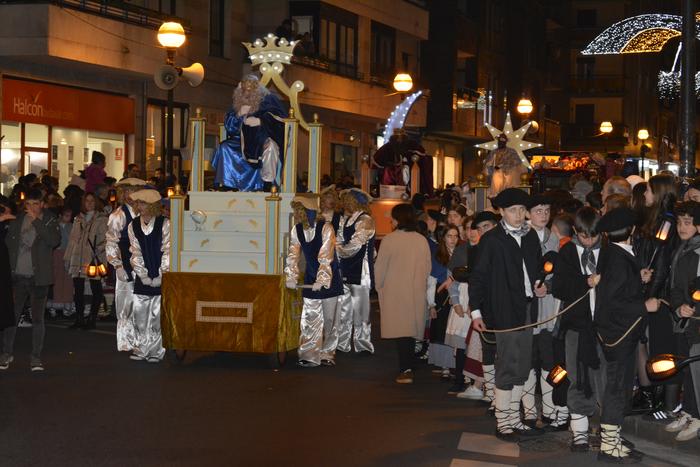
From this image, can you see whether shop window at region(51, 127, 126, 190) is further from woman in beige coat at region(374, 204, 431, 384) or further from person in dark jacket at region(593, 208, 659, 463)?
person in dark jacket at region(593, 208, 659, 463)

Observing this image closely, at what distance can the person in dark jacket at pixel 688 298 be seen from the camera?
30.9 ft

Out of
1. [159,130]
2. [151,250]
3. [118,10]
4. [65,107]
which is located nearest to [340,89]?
[159,130]

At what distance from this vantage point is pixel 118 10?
26.0 m

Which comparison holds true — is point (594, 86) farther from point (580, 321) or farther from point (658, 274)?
point (580, 321)

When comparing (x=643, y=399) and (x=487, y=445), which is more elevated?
(x=643, y=399)

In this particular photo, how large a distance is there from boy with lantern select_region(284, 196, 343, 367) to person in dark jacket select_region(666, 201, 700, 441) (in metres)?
5.00

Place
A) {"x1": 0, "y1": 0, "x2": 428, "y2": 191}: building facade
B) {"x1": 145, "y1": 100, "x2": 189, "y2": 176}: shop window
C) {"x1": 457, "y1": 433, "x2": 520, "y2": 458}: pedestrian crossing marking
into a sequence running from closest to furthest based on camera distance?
{"x1": 457, "y1": 433, "x2": 520, "y2": 458}: pedestrian crossing marking < {"x1": 0, "y1": 0, "x2": 428, "y2": 191}: building facade < {"x1": 145, "y1": 100, "x2": 189, "y2": 176}: shop window

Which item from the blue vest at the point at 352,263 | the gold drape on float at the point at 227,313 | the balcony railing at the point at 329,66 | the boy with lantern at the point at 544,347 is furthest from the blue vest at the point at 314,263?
the balcony railing at the point at 329,66

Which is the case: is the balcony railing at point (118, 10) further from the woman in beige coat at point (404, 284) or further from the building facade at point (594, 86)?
the building facade at point (594, 86)

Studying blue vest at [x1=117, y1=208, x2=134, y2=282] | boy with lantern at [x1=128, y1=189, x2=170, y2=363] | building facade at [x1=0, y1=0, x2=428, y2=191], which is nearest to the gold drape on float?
boy with lantern at [x1=128, y1=189, x2=170, y2=363]

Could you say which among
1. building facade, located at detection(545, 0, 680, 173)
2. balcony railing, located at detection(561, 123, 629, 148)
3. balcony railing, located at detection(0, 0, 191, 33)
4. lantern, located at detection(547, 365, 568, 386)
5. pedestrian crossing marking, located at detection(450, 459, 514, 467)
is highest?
building facade, located at detection(545, 0, 680, 173)

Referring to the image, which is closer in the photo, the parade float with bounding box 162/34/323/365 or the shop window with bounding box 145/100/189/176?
the parade float with bounding box 162/34/323/365

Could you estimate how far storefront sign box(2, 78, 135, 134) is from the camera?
2477 centimetres

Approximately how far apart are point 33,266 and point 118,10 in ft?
47.0
